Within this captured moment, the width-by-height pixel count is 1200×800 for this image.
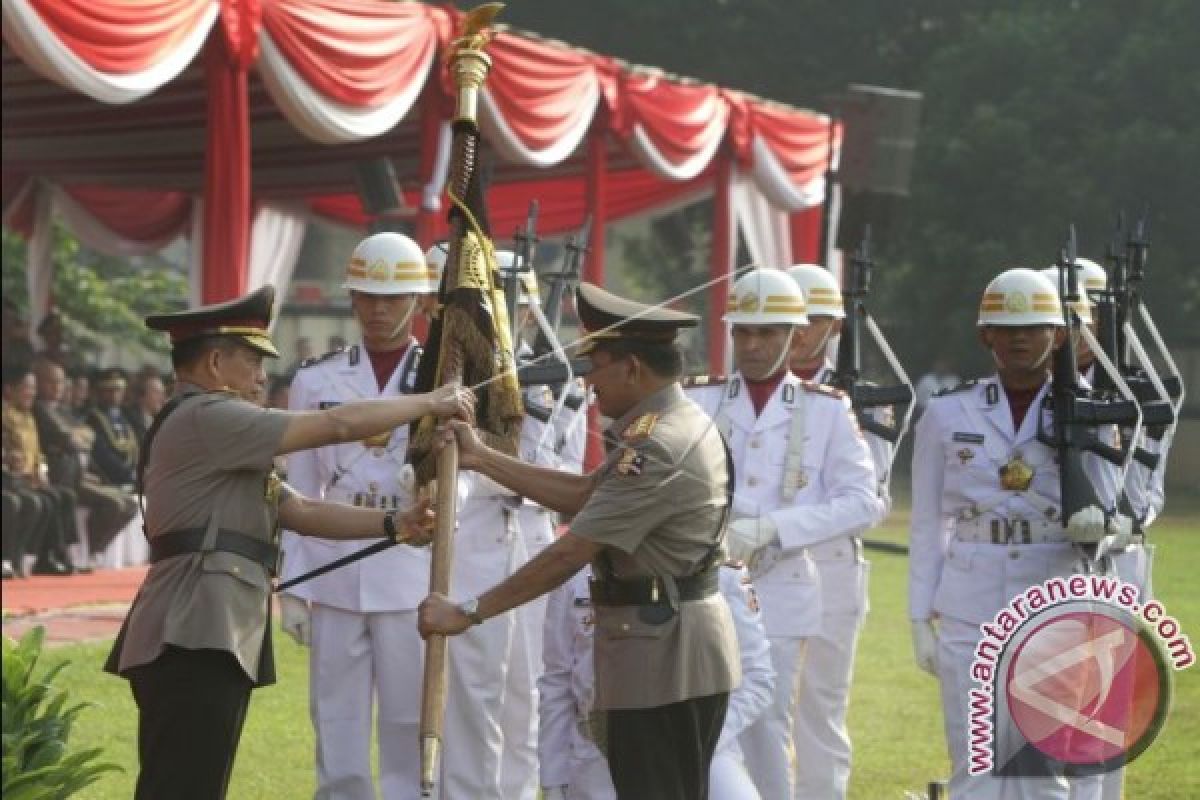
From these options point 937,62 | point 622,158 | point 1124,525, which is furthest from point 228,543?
point 937,62

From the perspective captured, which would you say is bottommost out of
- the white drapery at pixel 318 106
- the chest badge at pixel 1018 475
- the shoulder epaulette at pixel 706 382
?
the chest badge at pixel 1018 475

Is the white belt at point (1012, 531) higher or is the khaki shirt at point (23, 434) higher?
the white belt at point (1012, 531)

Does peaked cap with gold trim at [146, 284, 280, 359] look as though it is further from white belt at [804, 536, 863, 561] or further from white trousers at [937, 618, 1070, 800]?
white belt at [804, 536, 863, 561]

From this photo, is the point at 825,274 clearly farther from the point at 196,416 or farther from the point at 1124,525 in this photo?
the point at 196,416

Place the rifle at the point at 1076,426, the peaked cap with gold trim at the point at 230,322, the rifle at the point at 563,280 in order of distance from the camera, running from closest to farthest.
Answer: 1. the peaked cap with gold trim at the point at 230,322
2. the rifle at the point at 1076,426
3. the rifle at the point at 563,280

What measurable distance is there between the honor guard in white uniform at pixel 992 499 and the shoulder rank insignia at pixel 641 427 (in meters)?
2.33

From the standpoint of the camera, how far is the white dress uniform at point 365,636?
313 inches

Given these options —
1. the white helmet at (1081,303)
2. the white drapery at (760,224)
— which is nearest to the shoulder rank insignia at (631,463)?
the white helmet at (1081,303)

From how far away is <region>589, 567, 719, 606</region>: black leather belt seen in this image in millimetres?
6078

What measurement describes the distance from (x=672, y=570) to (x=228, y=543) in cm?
128

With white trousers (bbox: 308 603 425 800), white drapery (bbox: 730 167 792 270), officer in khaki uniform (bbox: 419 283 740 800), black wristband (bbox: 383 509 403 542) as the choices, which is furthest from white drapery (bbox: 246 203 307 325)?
officer in khaki uniform (bbox: 419 283 740 800)

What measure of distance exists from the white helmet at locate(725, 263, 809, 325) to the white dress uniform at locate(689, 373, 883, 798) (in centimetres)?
26

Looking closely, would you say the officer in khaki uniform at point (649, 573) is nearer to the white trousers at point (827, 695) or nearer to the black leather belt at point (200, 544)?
the black leather belt at point (200, 544)

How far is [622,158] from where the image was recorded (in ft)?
77.4
